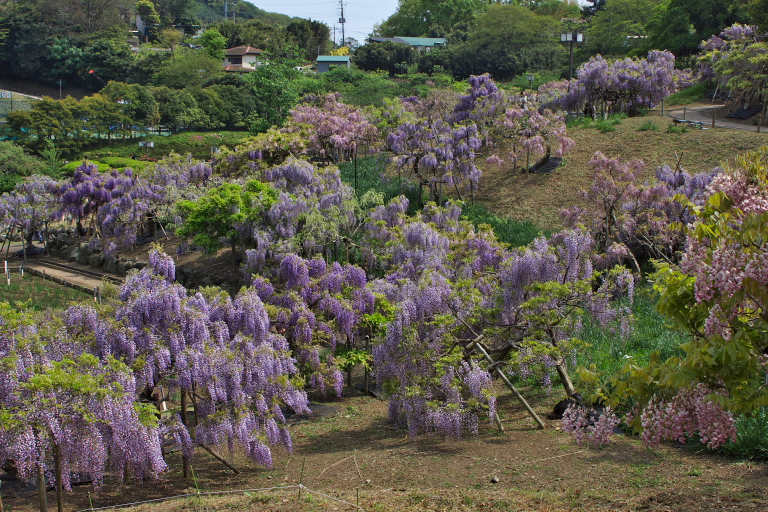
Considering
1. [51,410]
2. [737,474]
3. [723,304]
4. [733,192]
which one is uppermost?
[733,192]

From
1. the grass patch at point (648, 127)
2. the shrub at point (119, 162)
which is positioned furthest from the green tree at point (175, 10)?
the grass patch at point (648, 127)

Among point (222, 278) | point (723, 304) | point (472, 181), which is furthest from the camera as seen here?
point (472, 181)

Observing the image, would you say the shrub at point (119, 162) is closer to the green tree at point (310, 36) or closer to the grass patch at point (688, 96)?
the grass patch at point (688, 96)

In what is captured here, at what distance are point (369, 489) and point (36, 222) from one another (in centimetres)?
2403

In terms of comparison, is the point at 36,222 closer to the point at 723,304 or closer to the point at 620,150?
the point at 620,150

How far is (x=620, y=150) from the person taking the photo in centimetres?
2656

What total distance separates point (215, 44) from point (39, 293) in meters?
66.9

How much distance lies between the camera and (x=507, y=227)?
22422 mm

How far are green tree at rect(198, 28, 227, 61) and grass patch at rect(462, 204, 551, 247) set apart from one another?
6408 cm

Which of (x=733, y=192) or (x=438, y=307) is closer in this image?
(x=733, y=192)

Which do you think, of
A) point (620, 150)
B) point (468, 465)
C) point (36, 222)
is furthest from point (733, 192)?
point (36, 222)

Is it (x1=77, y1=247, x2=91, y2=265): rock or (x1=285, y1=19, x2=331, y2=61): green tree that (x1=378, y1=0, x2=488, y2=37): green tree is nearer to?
(x1=285, y1=19, x2=331, y2=61): green tree

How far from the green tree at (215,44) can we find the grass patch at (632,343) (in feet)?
245

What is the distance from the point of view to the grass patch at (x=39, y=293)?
2069cm
